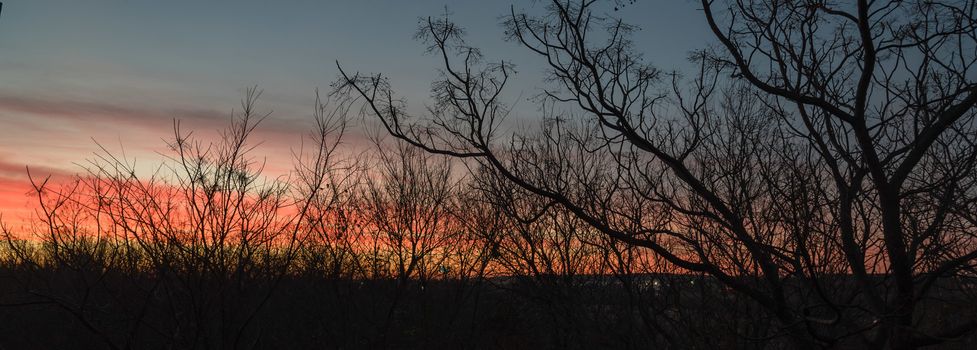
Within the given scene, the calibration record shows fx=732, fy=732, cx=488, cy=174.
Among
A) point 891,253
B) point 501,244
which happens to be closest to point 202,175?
point 891,253

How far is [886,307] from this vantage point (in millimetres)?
5969

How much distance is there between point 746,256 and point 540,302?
899 centimetres

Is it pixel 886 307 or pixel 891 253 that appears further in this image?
pixel 886 307

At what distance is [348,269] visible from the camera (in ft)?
69.6

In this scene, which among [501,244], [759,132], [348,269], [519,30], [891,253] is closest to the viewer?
[891,253]

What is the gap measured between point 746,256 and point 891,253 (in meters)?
5.78

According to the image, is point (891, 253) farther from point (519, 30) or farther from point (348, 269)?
point (348, 269)

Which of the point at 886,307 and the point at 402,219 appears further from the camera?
the point at 402,219

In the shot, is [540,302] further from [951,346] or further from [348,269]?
[951,346]

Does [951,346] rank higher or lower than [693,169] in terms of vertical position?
lower

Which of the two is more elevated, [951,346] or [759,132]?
[759,132]

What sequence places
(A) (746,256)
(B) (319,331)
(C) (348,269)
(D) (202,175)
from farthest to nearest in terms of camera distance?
1. (B) (319,331)
2. (C) (348,269)
3. (A) (746,256)
4. (D) (202,175)

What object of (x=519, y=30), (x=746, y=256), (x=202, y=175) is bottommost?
(x=746, y=256)

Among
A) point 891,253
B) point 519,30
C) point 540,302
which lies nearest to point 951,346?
point 540,302
